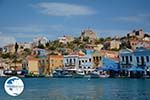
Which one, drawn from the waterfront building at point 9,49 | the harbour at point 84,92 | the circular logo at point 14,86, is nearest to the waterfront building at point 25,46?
the waterfront building at point 9,49

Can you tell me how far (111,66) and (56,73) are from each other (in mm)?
5258

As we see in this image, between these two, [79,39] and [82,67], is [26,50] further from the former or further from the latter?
[82,67]

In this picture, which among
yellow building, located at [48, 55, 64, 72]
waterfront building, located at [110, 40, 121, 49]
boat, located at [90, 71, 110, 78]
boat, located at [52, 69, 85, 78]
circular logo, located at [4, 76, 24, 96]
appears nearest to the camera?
circular logo, located at [4, 76, 24, 96]

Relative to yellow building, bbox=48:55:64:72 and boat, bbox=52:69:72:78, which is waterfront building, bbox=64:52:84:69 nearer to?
boat, bbox=52:69:72:78

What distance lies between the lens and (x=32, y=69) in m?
35.2

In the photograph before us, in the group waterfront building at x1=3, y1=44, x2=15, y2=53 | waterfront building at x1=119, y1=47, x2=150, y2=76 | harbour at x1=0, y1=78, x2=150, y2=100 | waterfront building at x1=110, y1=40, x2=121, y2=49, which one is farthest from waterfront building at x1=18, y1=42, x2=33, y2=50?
harbour at x1=0, y1=78, x2=150, y2=100

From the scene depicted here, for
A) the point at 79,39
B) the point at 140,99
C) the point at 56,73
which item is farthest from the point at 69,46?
→ the point at 140,99

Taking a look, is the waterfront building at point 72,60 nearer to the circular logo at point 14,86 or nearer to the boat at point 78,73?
the boat at point 78,73

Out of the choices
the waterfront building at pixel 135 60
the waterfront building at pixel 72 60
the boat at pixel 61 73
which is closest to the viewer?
the waterfront building at pixel 135 60

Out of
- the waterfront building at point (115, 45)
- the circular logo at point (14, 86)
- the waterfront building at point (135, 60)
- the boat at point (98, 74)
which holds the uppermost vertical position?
the waterfront building at point (115, 45)

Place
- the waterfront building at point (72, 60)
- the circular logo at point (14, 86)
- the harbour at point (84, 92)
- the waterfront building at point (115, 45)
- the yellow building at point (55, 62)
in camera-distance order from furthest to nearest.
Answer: the waterfront building at point (115, 45) < the yellow building at point (55, 62) < the waterfront building at point (72, 60) < the harbour at point (84, 92) < the circular logo at point (14, 86)

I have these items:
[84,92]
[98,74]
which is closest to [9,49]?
[98,74]

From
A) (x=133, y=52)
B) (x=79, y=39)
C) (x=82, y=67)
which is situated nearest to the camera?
(x=133, y=52)

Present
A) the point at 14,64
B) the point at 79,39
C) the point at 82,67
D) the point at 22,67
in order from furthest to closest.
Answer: the point at 79,39, the point at 14,64, the point at 22,67, the point at 82,67
